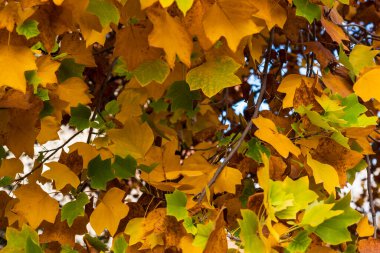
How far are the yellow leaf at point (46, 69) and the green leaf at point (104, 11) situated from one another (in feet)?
0.58

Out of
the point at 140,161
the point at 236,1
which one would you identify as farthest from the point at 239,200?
the point at 236,1

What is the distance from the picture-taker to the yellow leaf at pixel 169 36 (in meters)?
1.02

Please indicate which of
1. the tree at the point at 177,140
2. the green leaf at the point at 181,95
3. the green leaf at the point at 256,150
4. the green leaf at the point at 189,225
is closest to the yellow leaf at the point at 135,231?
the tree at the point at 177,140

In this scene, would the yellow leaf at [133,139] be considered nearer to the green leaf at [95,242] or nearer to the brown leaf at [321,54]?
the green leaf at [95,242]

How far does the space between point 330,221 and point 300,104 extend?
303 mm

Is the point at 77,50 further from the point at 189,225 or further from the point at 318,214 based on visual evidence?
the point at 318,214

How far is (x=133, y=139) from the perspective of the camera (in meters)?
1.18

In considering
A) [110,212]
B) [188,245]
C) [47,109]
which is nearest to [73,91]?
[47,109]

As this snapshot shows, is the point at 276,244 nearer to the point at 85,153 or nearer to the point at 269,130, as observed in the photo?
the point at 269,130

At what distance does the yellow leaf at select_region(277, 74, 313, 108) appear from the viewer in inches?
48.5

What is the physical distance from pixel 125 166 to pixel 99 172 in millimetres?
123

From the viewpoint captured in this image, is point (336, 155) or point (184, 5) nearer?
point (184, 5)

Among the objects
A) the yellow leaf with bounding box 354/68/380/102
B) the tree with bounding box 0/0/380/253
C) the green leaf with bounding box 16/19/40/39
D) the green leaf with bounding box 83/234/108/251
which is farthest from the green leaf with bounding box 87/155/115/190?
the yellow leaf with bounding box 354/68/380/102

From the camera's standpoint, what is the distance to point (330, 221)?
3.13ft
